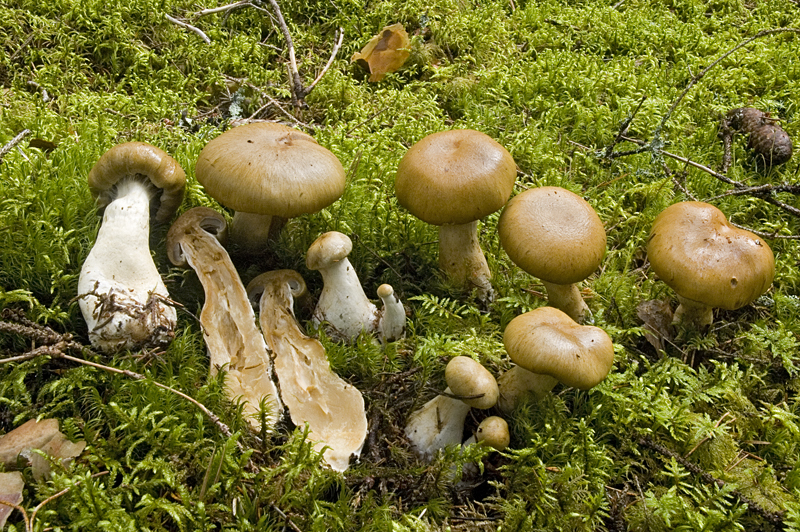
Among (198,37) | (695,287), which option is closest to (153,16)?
(198,37)

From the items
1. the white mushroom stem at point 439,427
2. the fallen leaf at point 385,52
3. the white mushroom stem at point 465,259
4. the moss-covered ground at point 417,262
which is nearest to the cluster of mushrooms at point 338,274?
the white mushroom stem at point 439,427

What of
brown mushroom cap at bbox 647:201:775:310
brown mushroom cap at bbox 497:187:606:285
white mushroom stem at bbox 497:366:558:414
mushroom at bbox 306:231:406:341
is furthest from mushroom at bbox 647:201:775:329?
mushroom at bbox 306:231:406:341

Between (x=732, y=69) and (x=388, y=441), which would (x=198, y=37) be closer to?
(x=388, y=441)

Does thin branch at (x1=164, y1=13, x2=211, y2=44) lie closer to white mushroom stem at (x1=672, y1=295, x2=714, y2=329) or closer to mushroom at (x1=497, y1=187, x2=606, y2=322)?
mushroom at (x1=497, y1=187, x2=606, y2=322)

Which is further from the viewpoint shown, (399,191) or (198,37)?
(198,37)

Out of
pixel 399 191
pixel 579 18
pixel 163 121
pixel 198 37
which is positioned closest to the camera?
pixel 399 191

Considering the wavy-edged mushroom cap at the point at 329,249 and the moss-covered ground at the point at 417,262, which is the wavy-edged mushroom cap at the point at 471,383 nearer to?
the moss-covered ground at the point at 417,262

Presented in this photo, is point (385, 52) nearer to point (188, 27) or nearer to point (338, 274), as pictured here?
point (188, 27)
